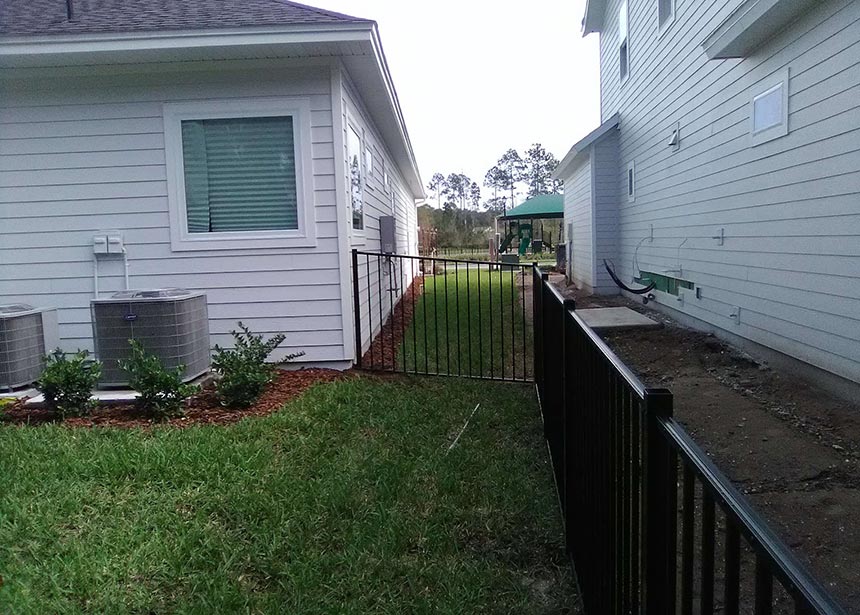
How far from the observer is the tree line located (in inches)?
2446

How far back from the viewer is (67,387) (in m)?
4.52

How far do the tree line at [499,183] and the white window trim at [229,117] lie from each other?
5629 centimetres

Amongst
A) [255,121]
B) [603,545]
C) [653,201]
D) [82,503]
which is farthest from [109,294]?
A: [653,201]

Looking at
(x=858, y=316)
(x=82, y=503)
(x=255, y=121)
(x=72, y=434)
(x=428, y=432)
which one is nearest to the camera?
(x=82, y=503)

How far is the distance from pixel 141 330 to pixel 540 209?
1889 centimetres

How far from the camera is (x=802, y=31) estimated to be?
5375 millimetres

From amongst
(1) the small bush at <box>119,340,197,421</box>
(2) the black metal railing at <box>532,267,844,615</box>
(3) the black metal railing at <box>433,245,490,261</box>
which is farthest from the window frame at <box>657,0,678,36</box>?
(3) the black metal railing at <box>433,245,490,261</box>

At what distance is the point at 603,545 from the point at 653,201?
29.1ft

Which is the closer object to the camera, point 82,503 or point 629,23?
point 82,503

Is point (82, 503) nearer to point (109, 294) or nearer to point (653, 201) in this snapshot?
point (109, 294)

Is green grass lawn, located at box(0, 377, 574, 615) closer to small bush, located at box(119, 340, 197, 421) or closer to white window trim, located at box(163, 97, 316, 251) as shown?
small bush, located at box(119, 340, 197, 421)

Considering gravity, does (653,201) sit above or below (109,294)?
above

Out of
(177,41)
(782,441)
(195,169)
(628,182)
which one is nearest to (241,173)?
(195,169)

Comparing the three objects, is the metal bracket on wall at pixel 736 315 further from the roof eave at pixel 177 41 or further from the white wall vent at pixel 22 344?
the white wall vent at pixel 22 344
